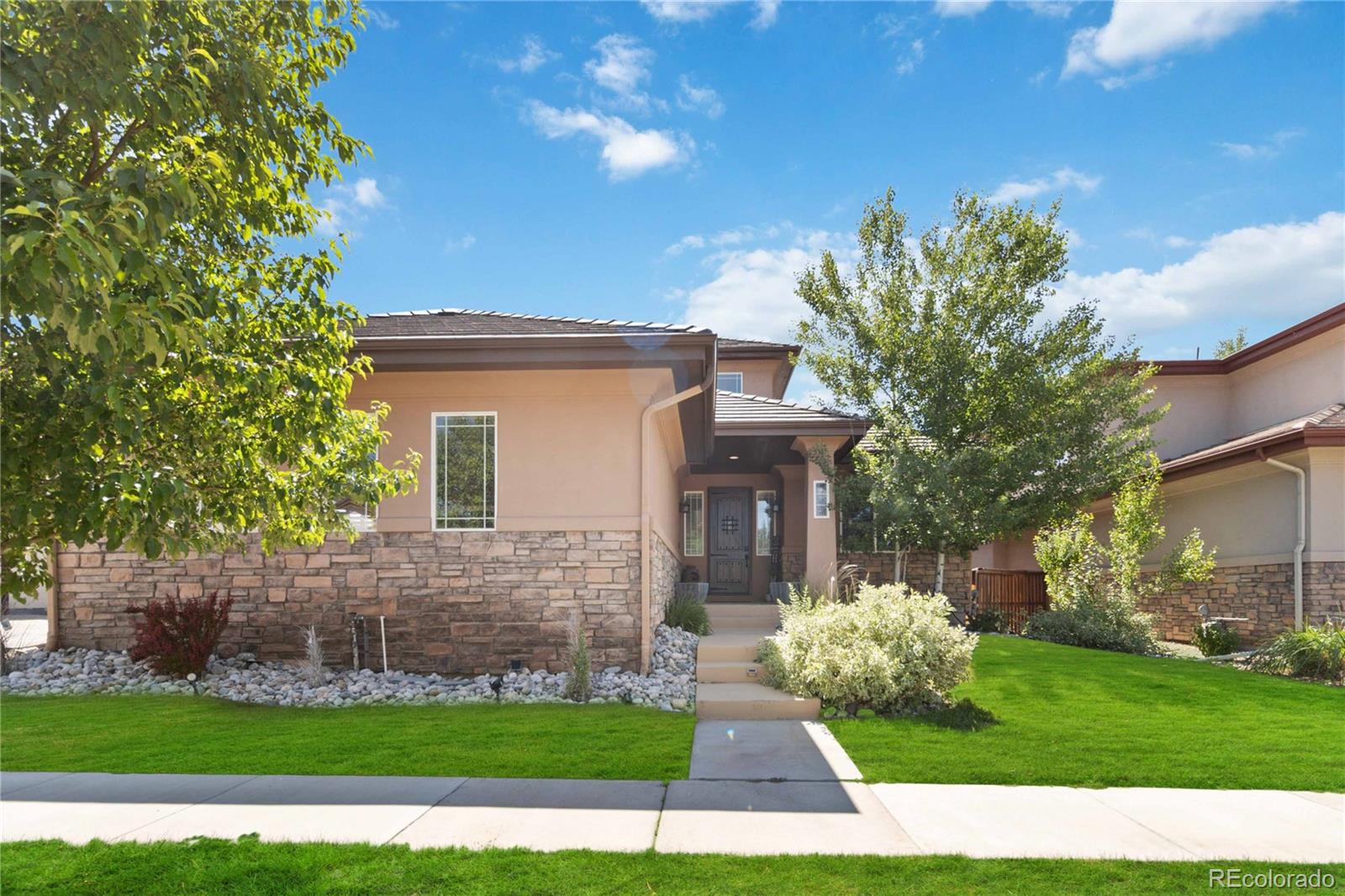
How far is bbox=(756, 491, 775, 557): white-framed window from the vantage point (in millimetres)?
17438

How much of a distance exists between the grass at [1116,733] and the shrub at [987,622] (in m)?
5.21

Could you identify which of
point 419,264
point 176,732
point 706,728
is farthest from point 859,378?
point 176,732

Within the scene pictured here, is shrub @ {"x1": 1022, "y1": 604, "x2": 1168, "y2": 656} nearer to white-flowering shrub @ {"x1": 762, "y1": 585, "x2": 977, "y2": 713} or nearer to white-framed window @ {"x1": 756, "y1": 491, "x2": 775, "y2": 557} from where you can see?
white-framed window @ {"x1": 756, "y1": 491, "x2": 775, "y2": 557}

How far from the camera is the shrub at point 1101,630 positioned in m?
13.4

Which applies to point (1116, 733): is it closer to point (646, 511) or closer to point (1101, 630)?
point (646, 511)

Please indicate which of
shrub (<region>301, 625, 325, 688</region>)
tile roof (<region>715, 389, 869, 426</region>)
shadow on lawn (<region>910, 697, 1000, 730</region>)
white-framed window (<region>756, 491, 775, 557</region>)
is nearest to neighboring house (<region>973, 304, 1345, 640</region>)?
tile roof (<region>715, 389, 869, 426</region>)

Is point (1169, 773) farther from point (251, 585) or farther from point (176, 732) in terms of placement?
point (251, 585)

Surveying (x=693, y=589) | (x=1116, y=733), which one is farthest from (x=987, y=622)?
(x=1116, y=733)

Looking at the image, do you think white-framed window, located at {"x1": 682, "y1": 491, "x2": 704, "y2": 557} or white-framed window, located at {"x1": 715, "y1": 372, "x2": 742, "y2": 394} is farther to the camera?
white-framed window, located at {"x1": 715, "y1": 372, "x2": 742, "y2": 394}

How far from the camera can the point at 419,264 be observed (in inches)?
464

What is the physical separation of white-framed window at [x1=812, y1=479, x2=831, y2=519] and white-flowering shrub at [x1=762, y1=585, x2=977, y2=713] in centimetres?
631

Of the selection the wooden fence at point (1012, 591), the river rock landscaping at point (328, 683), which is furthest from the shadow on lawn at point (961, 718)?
the wooden fence at point (1012, 591)

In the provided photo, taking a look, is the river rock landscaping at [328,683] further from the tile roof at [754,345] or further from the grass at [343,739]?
the tile roof at [754,345]

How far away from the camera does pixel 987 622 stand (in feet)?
52.3
